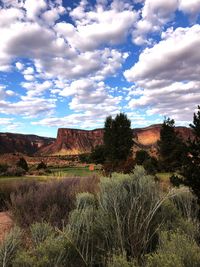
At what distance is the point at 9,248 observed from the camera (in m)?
5.64

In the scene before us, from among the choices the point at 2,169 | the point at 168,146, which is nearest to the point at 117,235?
the point at 2,169

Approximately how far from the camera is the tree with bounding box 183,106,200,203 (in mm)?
8656

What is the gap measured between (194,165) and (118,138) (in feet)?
140

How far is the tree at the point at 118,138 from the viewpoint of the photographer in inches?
2000

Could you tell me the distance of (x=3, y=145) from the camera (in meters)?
174

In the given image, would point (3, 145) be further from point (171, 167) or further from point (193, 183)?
point (193, 183)

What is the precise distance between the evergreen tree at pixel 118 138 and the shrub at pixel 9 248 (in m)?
43.9

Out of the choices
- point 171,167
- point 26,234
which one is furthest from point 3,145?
point 26,234

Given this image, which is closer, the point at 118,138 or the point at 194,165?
the point at 194,165

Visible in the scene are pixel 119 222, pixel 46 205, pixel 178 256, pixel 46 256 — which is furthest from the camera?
pixel 46 205

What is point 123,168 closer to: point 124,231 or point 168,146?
point 124,231

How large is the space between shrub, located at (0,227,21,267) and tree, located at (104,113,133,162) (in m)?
43.9

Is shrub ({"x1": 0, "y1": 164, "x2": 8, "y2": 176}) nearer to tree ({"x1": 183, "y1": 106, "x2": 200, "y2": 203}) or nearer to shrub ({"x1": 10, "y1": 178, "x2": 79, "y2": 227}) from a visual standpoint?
shrub ({"x1": 10, "y1": 178, "x2": 79, "y2": 227})

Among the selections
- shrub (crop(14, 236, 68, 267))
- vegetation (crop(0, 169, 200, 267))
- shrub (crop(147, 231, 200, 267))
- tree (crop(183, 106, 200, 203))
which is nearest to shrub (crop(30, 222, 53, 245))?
vegetation (crop(0, 169, 200, 267))
